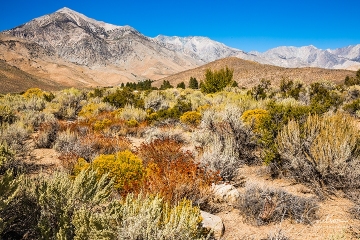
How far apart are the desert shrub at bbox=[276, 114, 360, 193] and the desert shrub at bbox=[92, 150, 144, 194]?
11.5ft

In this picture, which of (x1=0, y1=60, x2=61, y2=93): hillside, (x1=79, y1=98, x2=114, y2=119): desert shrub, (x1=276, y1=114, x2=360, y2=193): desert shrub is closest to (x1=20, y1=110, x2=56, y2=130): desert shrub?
(x1=79, y1=98, x2=114, y2=119): desert shrub

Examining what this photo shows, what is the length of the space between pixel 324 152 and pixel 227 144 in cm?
244

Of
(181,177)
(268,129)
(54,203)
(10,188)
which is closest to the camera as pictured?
(10,188)

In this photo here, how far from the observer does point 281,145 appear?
21.1 ft

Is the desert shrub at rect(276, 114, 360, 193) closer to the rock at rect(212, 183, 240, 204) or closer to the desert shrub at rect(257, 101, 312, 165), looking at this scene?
the desert shrub at rect(257, 101, 312, 165)

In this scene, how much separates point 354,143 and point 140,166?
4.83m

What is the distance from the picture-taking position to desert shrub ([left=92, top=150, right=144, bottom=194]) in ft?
18.1

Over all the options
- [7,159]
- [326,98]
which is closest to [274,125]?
[7,159]

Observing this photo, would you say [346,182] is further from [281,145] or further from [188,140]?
[188,140]

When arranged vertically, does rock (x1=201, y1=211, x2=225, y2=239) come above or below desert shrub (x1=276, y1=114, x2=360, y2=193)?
below

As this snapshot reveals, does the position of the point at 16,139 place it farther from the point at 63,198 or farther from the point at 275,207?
the point at 275,207

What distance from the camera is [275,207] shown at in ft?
15.1

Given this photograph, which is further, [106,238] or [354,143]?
[354,143]

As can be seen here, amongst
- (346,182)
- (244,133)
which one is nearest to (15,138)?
(244,133)
